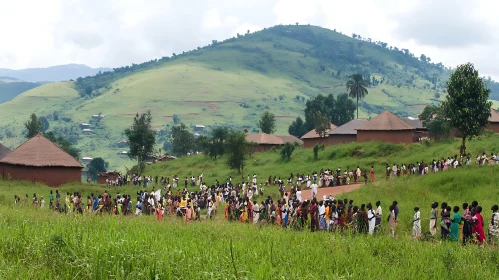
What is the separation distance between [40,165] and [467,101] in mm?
30776

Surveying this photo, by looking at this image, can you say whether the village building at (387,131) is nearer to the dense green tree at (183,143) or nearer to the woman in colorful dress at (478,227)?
the dense green tree at (183,143)

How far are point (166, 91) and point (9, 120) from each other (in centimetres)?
5303

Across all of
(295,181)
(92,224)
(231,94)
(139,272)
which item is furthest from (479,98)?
(231,94)

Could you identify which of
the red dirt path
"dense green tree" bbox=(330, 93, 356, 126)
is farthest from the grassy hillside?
"dense green tree" bbox=(330, 93, 356, 126)

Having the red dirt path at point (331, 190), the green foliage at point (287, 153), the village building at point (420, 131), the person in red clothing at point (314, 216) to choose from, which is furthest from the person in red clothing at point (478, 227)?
the village building at point (420, 131)

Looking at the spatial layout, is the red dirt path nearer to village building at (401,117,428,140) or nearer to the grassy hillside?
the grassy hillside

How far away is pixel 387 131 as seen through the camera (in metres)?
51.8

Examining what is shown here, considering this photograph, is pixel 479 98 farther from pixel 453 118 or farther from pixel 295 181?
pixel 295 181

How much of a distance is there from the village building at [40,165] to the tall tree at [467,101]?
28.1 metres

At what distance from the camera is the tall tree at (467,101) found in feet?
106

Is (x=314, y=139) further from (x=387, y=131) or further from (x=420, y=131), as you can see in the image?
(x=387, y=131)

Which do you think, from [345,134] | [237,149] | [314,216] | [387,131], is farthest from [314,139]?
[314,216]

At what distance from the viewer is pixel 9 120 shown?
166m

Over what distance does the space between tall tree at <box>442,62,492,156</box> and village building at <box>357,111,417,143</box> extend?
713 inches
